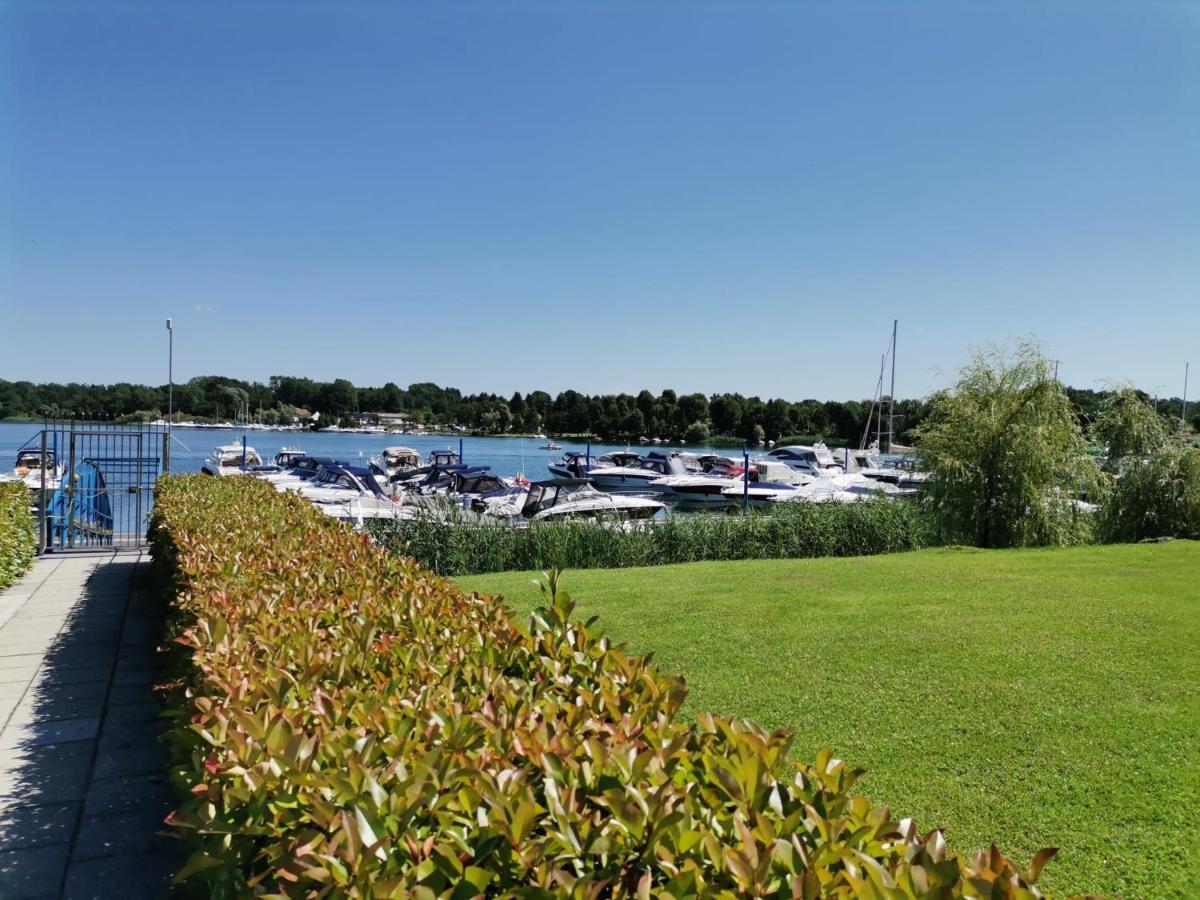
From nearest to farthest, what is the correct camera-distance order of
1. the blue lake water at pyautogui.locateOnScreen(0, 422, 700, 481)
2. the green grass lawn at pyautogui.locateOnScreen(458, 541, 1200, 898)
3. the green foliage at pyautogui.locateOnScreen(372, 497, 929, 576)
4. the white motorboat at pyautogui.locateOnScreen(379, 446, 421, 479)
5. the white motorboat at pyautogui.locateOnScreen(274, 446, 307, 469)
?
the green grass lawn at pyautogui.locateOnScreen(458, 541, 1200, 898)
the green foliage at pyautogui.locateOnScreen(372, 497, 929, 576)
the white motorboat at pyautogui.locateOnScreen(274, 446, 307, 469)
the white motorboat at pyautogui.locateOnScreen(379, 446, 421, 479)
the blue lake water at pyautogui.locateOnScreen(0, 422, 700, 481)

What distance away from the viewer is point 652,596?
304 inches

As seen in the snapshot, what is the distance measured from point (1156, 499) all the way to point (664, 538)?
9272mm

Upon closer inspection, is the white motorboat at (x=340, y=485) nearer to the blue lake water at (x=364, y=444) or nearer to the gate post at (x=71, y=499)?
the gate post at (x=71, y=499)

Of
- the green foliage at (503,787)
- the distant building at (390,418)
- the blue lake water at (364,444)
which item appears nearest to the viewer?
the green foliage at (503,787)

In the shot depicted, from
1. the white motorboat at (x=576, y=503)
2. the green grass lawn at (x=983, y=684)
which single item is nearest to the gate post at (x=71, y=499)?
the green grass lawn at (x=983, y=684)

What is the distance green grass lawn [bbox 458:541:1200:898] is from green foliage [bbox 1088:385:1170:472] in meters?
6.74

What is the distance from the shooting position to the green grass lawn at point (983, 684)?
3.29 metres

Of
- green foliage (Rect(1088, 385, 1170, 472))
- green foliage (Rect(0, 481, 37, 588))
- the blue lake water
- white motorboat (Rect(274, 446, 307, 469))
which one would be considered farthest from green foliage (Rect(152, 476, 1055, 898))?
the blue lake water

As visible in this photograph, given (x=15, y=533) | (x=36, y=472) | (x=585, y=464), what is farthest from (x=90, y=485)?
(x=585, y=464)

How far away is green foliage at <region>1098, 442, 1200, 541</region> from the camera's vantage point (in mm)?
13719

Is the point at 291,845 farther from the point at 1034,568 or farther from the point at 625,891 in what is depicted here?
the point at 1034,568

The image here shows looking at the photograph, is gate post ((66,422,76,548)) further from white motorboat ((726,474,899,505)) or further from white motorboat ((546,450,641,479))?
white motorboat ((546,450,641,479))

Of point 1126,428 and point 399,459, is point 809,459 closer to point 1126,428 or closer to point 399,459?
point 399,459

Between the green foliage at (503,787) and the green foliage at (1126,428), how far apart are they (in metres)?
15.7
